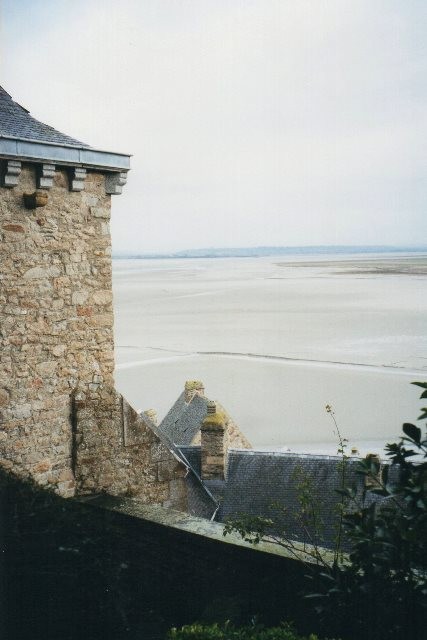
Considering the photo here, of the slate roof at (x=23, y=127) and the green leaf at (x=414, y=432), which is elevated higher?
the slate roof at (x=23, y=127)

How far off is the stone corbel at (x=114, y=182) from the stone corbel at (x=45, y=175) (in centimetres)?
72

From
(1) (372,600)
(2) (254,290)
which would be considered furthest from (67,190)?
(2) (254,290)

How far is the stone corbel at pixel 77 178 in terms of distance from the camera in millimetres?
5887

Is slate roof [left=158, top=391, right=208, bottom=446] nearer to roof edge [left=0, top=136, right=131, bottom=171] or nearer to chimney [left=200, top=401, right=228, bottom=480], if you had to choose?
chimney [left=200, top=401, right=228, bottom=480]

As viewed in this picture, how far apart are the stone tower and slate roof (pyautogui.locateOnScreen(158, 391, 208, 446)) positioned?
15680 millimetres

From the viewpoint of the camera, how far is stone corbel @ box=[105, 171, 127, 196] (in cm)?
626

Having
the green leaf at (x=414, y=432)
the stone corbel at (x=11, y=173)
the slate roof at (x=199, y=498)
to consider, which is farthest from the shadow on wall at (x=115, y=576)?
the slate roof at (x=199, y=498)

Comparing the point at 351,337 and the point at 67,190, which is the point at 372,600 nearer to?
the point at 67,190

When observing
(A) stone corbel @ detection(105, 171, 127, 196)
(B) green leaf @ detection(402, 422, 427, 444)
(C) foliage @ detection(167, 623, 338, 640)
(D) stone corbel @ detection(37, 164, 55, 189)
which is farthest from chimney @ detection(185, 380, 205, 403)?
(B) green leaf @ detection(402, 422, 427, 444)

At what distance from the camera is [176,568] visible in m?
5.22

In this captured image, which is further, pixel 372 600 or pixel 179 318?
pixel 179 318

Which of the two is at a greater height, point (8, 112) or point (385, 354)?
point (8, 112)

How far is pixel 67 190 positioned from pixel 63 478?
2.81m

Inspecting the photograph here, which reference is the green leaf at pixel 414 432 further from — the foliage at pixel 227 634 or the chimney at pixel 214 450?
the chimney at pixel 214 450
